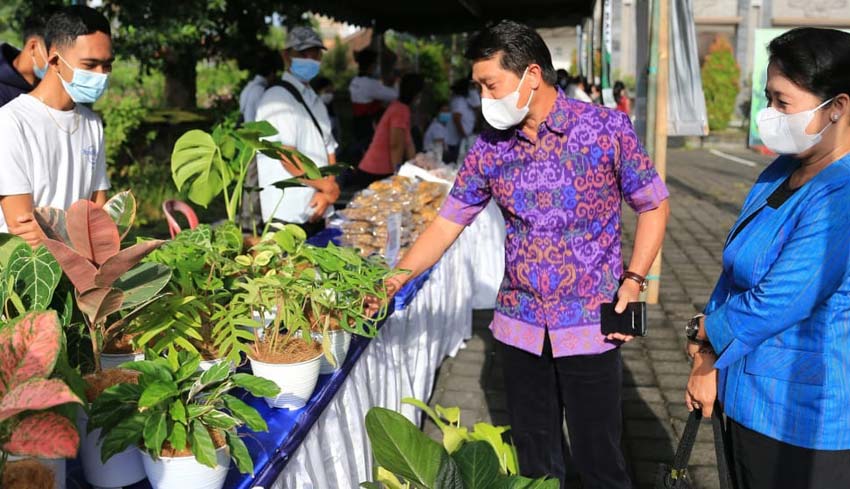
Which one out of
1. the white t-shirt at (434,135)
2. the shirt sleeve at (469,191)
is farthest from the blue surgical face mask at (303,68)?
the white t-shirt at (434,135)

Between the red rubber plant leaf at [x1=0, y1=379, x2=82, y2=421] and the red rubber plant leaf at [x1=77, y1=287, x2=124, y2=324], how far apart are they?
372mm

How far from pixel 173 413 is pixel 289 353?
20.6 inches

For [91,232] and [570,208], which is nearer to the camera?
[91,232]

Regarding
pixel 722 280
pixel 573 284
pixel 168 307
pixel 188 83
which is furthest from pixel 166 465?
pixel 188 83

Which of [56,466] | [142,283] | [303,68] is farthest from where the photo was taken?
[303,68]

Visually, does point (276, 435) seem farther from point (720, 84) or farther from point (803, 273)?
point (720, 84)

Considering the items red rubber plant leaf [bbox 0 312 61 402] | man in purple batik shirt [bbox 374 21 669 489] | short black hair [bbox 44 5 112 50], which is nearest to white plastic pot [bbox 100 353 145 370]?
red rubber plant leaf [bbox 0 312 61 402]

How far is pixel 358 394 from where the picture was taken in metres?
2.41

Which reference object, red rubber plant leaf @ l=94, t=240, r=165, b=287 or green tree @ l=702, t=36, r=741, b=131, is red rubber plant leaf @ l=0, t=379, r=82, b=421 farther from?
green tree @ l=702, t=36, r=741, b=131

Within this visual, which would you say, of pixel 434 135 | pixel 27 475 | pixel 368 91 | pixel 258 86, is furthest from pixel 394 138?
pixel 27 475

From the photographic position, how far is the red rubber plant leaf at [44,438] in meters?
0.92

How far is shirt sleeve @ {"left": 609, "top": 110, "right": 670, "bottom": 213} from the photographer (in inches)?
80.0

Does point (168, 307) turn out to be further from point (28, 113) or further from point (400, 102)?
point (400, 102)

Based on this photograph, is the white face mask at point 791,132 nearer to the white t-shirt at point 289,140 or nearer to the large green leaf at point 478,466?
the large green leaf at point 478,466
